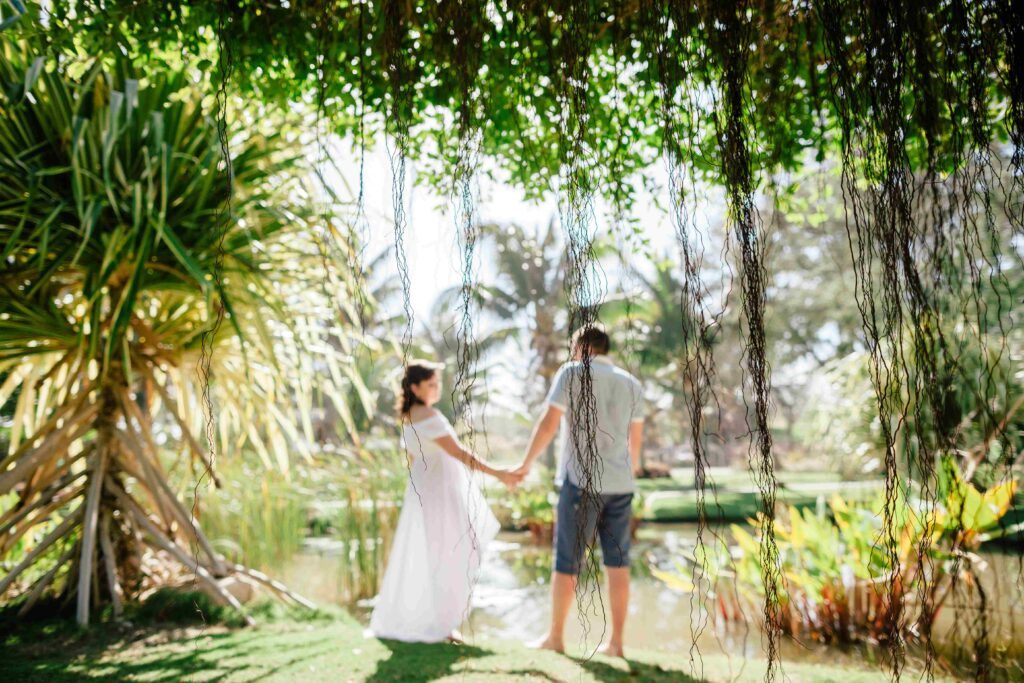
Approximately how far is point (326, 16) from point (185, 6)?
35.7 inches

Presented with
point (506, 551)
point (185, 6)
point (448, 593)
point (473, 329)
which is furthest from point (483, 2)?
point (506, 551)

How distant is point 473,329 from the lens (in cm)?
192

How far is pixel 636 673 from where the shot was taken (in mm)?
2916

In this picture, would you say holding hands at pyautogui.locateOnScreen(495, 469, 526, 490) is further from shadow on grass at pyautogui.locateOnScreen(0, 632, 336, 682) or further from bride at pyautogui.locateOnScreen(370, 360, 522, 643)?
shadow on grass at pyautogui.locateOnScreen(0, 632, 336, 682)

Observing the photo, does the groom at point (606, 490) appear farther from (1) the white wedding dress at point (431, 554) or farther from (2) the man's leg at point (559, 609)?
(1) the white wedding dress at point (431, 554)

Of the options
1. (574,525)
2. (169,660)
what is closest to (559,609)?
(574,525)

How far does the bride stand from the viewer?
3.67 metres

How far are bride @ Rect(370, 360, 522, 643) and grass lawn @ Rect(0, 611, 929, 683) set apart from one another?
0.22 meters

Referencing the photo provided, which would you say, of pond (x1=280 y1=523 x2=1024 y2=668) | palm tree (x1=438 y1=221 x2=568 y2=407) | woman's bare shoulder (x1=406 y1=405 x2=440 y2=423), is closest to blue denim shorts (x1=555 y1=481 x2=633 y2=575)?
pond (x1=280 y1=523 x2=1024 y2=668)

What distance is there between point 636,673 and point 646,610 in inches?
95.1

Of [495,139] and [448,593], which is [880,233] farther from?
[448,593]

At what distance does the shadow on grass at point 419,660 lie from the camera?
2791 millimetres

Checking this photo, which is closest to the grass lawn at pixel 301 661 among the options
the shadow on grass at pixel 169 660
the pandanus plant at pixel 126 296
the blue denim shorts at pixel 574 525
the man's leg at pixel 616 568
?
the shadow on grass at pixel 169 660

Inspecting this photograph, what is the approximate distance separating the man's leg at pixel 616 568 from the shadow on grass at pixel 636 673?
0.63ft
